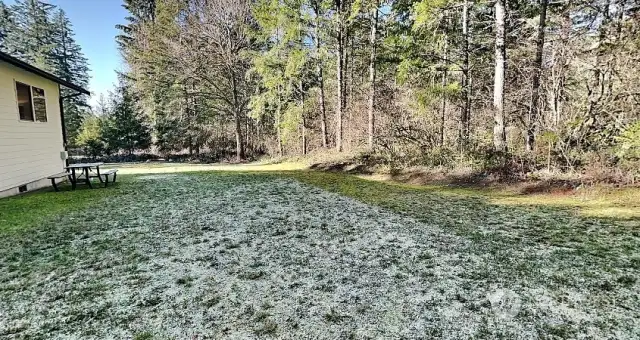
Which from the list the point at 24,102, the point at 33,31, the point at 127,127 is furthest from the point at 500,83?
the point at 33,31

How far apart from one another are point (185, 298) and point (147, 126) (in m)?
23.7

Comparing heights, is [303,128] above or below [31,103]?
below

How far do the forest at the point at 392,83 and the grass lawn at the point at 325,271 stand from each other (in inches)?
77.3

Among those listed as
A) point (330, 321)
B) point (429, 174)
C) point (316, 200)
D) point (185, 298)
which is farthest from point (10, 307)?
point (429, 174)

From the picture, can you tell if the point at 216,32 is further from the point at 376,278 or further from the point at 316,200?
the point at 376,278

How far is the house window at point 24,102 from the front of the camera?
301 inches

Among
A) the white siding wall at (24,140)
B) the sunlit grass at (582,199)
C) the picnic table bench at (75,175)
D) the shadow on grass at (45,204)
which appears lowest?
the sunlit grass at (582,199)

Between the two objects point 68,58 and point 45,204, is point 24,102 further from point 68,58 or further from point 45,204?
point 68,58

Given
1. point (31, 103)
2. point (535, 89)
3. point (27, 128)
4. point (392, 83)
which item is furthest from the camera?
point (392, 83)

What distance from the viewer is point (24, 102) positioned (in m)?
7.86

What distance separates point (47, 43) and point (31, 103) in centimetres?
2753

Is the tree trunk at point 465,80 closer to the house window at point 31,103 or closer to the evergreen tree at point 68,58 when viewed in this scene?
the house window at point 31,103

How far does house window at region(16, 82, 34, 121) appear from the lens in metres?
7.66

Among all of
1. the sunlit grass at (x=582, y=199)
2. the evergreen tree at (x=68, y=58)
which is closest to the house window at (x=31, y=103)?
A: the sunlit grass at (x=582, y=199)
